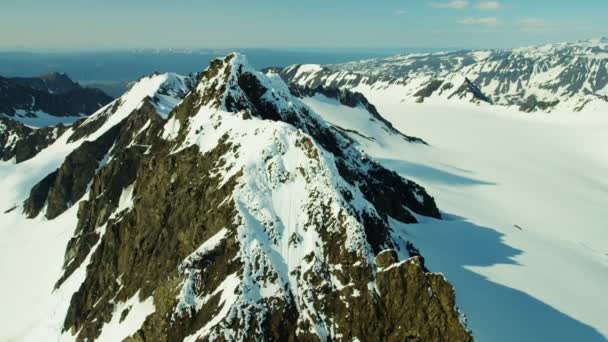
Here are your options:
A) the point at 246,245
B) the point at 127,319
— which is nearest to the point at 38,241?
the point at 127,319

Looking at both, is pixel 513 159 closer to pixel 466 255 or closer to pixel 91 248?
pixel 466 255

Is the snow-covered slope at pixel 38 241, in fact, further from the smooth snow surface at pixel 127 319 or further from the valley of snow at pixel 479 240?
the smooth snow surface at pixel 127 319

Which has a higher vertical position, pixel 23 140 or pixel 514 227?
pixel 514 227

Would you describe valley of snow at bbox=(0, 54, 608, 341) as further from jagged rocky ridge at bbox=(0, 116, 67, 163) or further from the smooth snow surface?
jagged rocky ridge at bbox=(0, 116, 67, 163)

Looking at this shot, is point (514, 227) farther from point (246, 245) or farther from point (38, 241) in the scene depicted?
point (38, 241)

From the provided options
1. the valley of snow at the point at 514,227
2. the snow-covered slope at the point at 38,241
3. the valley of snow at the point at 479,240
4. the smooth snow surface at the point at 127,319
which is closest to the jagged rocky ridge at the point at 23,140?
the snow-covered slope at the point at 38,241
